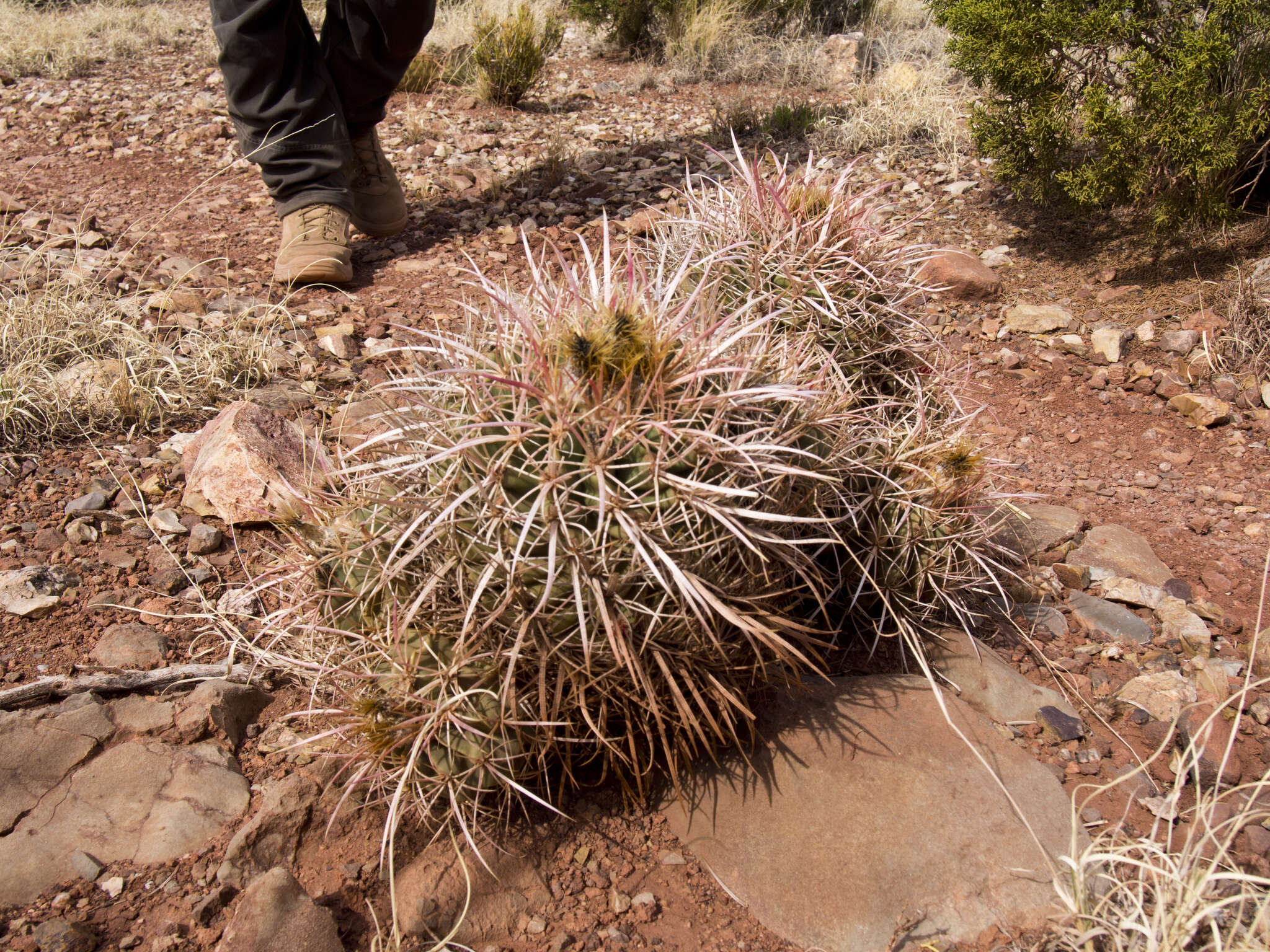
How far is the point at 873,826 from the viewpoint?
71.7 inches

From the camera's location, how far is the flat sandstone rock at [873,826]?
172 cm

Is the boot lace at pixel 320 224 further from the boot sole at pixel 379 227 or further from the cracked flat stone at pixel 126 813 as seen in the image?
the cracked flat stone at pixel 126 813

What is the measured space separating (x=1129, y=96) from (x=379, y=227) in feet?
12.1

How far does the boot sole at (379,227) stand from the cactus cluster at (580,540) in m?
2.78

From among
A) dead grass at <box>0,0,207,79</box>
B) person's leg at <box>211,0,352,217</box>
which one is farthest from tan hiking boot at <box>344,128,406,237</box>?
dead grass at <box>0,0,207,79</box>

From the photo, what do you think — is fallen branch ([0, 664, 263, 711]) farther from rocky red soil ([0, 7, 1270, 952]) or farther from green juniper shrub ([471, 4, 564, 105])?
green juniper shrub ([471, 4, 564, 105])

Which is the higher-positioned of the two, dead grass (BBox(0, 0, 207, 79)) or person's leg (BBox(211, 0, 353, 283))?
dead grass (BBox(0, 0, 207, 79))

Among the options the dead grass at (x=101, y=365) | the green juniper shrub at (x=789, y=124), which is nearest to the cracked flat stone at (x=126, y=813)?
the dead grass at (x=101, y=365)

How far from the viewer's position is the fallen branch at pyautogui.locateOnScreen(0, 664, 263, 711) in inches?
77.7

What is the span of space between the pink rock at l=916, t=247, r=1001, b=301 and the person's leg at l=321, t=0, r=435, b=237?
2682mm

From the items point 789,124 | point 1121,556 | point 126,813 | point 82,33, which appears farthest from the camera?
point 82,33

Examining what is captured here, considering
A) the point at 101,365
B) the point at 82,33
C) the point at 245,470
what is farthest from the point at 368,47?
the point at 82,33

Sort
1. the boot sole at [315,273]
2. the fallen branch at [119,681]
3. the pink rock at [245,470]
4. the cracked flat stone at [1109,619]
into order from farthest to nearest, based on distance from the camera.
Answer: the boot sole at [315,273] < the pink rock at [245,470] < the cracked flat stone at [1109,619] < the fallen branch at [119,681]

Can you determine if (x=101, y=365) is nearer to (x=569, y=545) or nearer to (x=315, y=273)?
(x=315, y=273)
